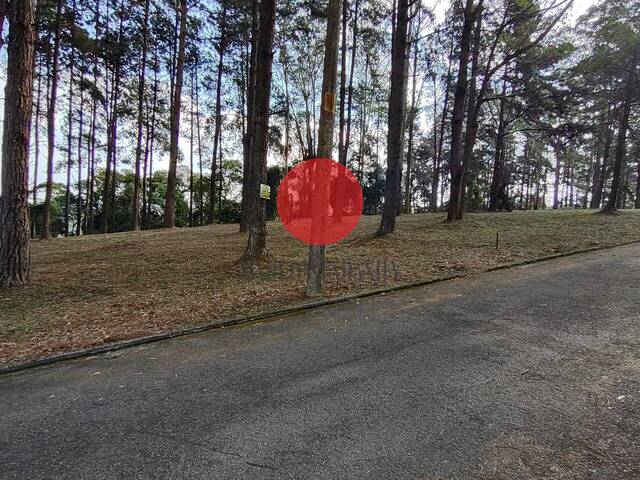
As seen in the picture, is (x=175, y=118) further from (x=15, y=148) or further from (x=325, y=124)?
(x=325, y=124)

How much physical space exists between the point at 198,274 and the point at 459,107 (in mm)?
10088

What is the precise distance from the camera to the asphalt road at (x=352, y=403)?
1897mm

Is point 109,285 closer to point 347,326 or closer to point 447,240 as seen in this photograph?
point 347,326

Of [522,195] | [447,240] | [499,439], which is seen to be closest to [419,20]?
[447,240]

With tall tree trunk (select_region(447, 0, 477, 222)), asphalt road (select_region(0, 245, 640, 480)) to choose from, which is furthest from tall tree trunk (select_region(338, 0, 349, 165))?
asphalt road (select_region(0, 245, 640, 480))

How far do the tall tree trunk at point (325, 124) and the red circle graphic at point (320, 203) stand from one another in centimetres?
2

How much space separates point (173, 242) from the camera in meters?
10.6

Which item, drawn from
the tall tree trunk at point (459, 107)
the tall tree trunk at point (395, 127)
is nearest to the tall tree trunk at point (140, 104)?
the tall tree trunk at point (395, 127)

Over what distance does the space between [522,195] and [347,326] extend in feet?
140

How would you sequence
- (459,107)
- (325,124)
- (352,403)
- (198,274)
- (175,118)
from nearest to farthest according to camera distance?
(352,403)
(325,124)
(198,274)
(459,107)
(175,118)

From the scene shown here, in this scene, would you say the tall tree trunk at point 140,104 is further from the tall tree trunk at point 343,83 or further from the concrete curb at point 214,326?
the concrete curb at point 214,326

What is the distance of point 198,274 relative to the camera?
6703 millimetres

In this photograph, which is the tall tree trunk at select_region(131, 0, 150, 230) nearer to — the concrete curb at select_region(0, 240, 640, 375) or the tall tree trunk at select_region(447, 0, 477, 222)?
the tall tree trunk at select_region(447, 0, 477, 222)

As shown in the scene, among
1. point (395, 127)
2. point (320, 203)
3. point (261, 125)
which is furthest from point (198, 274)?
point (395, 127)
